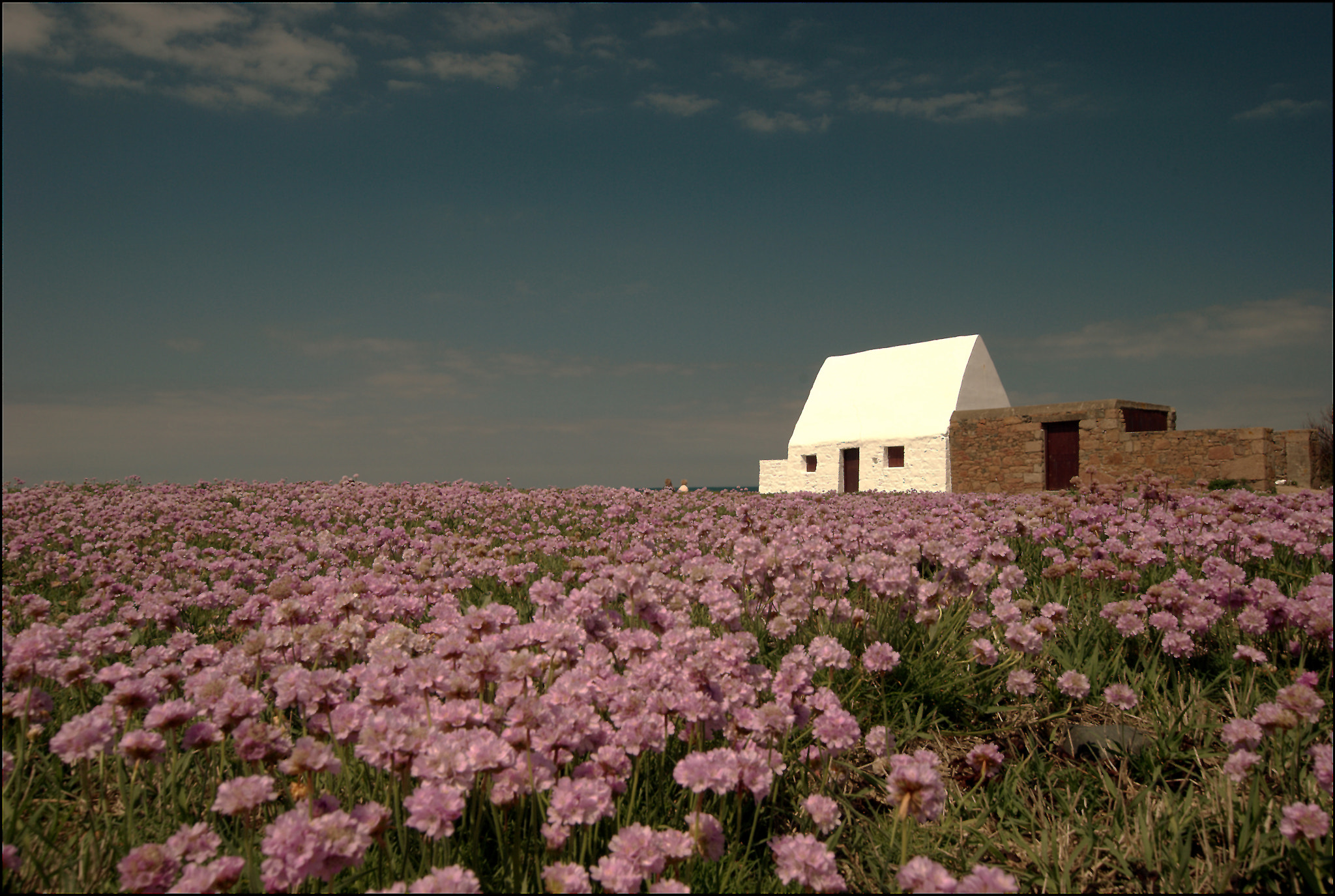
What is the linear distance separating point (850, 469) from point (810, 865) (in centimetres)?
3619

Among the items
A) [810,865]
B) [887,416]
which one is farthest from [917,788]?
[887,416]

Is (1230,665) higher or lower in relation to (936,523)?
lower

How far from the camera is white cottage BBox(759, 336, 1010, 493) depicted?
33750 mm

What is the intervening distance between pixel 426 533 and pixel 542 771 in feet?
22.5

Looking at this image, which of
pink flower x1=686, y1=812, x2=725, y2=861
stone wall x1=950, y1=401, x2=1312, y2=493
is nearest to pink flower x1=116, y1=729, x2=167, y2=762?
pink flower x1=686, y1=812, x2=725, y2=861

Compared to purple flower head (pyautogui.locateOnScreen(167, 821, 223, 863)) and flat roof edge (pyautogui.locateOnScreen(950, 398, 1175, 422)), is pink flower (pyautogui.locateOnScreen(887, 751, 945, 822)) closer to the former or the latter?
purple flower head (pyautogui.locateOnScreen(167, 821, 223, 863))

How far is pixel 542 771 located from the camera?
240 cm

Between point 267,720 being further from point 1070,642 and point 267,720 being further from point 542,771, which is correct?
point 1070,642

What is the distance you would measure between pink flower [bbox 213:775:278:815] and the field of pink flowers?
0.05 ft

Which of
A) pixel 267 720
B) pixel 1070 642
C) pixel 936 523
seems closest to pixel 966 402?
pixel 936 523

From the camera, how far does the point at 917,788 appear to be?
2.54 meters

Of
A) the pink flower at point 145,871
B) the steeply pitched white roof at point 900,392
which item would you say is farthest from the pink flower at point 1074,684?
the steeply pitched white roof at point 900,392

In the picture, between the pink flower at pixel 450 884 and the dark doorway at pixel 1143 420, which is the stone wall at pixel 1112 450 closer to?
the dark doorway at pixel 1143 420

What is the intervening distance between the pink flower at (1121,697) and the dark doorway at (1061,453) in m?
26.1
